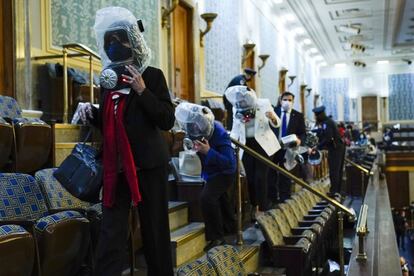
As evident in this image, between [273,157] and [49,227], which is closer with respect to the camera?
[49,227]

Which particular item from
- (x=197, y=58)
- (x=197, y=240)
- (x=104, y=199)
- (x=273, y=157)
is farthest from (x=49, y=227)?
(x=197, y=58)

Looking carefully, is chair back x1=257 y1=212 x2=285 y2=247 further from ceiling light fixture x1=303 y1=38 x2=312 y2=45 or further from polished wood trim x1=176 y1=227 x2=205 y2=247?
ceiling light fixture x1=303 y1=38 x2=312 y2=45

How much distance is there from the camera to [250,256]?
3465 millimetres

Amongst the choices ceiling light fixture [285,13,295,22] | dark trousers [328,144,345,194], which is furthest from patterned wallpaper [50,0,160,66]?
ceiling light fixture [285,13,295,22]

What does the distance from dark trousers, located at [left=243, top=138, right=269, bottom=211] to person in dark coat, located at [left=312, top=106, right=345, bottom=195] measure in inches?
93.1

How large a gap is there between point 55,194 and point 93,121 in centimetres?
60

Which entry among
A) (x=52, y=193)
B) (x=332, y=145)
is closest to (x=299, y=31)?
(x=332, y=145)

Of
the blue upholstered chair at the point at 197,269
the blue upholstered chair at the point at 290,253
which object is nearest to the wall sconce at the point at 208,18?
the blue upholstered chair at the point at 290,253

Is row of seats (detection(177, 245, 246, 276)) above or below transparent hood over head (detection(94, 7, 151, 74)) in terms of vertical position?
below

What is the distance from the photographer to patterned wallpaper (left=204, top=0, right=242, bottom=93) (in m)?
8.69

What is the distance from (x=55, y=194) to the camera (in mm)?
2682

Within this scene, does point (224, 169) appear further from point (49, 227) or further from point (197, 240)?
point (49, 227)

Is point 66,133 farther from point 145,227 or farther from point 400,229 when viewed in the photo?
point 400,229

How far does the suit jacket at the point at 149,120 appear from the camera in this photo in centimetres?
214
